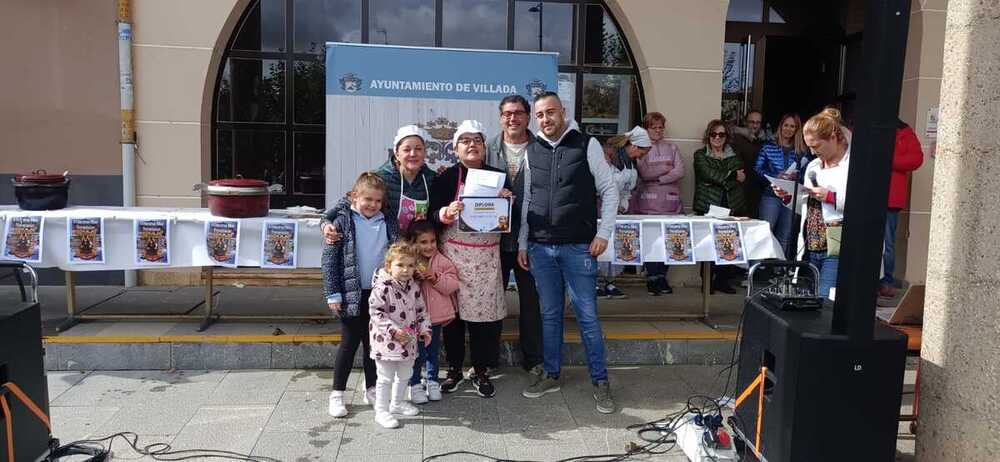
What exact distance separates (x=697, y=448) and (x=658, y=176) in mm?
3666

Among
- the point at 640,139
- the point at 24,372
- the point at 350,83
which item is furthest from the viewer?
the point at 350,83

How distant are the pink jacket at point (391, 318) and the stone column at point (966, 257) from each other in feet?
8.73

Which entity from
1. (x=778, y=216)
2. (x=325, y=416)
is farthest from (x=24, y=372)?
(x=778, y=216)

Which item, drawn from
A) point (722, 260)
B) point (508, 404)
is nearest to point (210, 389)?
point (508, 404)

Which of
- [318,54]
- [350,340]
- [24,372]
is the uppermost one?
[318,54]

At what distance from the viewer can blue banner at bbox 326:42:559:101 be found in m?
6.63

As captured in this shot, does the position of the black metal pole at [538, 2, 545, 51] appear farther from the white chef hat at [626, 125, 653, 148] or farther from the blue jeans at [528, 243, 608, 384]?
the blue jeans at [528, 243, 608, 384]

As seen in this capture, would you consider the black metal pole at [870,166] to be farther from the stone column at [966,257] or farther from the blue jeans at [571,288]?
the blue jeans at [571,288]

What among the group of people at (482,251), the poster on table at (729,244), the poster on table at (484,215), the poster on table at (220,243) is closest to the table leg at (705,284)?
the poster on table at (729,244)

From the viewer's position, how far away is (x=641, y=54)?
7.43m

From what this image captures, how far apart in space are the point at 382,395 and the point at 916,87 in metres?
6.61

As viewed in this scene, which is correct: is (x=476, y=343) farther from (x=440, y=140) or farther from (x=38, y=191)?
(x=38, y=191)

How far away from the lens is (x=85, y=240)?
5051 mm

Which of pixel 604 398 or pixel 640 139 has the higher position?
pixel 640 139
